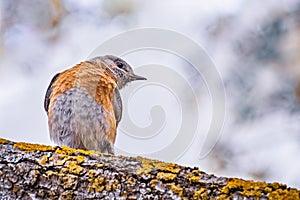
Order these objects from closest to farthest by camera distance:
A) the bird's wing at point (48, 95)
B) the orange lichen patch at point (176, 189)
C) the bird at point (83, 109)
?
the orange lichen patch at point (176, 189) → the bird at point (83, 109) → the bird's wing at point (48, 95)

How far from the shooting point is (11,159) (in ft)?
4.46

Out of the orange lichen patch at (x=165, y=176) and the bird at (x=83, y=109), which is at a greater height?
the bird at (x=83, y=109)

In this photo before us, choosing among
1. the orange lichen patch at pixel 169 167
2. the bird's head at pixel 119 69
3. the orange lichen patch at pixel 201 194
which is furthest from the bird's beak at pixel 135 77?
the orange lichen patch at pixel 201 194

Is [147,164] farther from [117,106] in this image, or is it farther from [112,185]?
[117,106]

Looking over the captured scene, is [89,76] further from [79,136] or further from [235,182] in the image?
[235,182]

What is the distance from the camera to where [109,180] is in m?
1.29

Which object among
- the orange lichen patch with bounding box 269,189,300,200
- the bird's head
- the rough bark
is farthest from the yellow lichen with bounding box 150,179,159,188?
the bird's head

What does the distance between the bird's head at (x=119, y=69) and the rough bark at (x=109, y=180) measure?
7.96 feet

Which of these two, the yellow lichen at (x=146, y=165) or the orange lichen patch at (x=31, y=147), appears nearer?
the yellow lichen at (x=146, y=165)

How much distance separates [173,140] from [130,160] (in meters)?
0.99

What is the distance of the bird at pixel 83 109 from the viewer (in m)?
2.97

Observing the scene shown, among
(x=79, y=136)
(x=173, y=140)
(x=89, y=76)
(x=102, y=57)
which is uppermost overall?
(x=102, y=57)

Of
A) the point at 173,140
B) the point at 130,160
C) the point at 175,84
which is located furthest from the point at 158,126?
the point at 130,160

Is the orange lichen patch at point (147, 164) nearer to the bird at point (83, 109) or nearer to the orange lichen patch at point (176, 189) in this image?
the orange lichen patch at point (176, 189)
